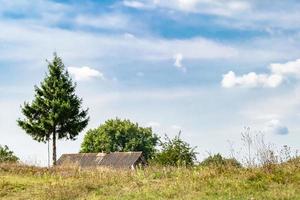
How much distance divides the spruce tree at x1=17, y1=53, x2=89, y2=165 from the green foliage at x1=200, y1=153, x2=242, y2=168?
35.7 meters

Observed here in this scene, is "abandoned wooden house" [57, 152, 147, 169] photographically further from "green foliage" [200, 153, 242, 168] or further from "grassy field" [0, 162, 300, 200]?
"grassy field" [0, 162, 300, 200]

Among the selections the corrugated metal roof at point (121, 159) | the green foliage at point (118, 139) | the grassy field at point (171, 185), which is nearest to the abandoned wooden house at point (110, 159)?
the corrugated metal roof at point (121, 159)

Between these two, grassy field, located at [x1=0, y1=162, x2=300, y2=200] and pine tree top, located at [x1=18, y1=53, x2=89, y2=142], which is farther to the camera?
pine tree top, located at [x1=18, y1=53, x2=89, y2=142]

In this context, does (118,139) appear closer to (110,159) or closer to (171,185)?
(110,159)

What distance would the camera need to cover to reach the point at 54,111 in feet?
173

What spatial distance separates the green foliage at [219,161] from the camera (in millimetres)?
16741

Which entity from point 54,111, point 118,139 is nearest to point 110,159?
point 54,111

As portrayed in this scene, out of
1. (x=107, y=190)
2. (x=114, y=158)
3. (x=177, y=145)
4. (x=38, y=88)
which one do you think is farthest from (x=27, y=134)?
(x=107, y=190)

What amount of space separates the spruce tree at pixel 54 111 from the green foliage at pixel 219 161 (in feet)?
117

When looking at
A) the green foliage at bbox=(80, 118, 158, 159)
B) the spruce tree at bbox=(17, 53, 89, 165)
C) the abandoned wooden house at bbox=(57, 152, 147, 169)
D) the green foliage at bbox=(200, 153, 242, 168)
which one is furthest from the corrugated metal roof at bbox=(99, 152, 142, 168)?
the green foliage at bbox=(200, 153, 242, 168)

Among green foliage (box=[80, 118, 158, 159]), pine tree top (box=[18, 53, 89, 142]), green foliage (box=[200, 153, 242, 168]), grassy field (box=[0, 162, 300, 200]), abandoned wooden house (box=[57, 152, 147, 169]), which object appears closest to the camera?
grassy field (box=[0, 162, 300, 200])

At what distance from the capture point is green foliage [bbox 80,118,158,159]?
276 ft

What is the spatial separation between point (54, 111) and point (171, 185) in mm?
39310

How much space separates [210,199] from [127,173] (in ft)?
16.8
